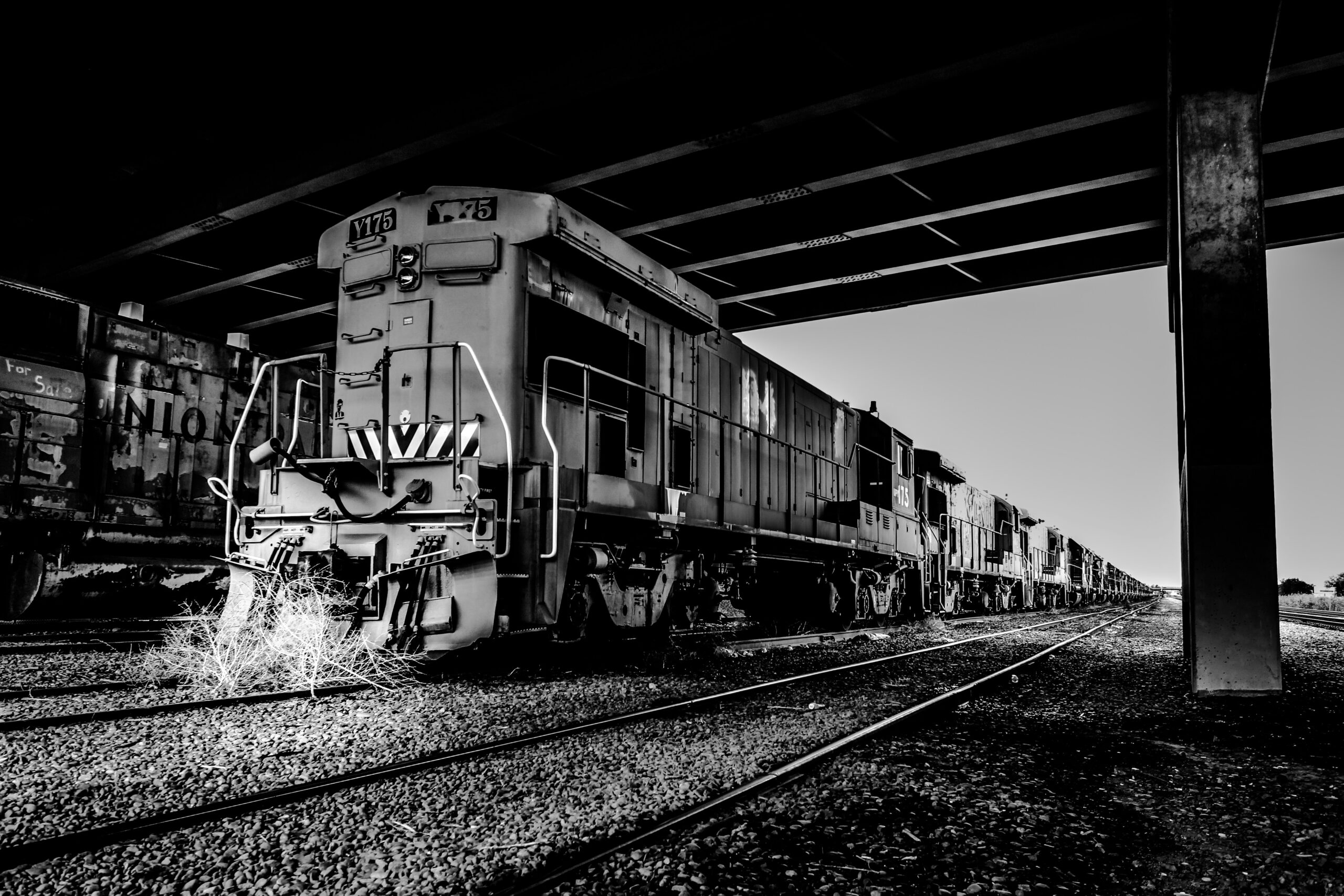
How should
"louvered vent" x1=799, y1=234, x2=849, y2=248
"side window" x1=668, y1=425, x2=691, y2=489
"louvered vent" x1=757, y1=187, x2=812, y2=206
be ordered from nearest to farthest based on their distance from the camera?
"side window" x1=668, y1=425, x2=691, y2=489
"louvered vent" x1=757, y1=187, x2=812, y2=206
"louvered vent" x1=799, y1=234, x2=849, y2=248

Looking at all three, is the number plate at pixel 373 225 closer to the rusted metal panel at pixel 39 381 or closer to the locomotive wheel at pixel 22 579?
the rusted metal panel at pixel 39 381

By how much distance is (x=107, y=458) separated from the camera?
946cm

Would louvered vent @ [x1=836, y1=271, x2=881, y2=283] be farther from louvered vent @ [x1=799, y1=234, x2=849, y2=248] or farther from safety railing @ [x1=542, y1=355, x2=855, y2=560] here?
safety railing @ [x1=542, y1=355, x2=855, y2=560]

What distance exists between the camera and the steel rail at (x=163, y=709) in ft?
13.1

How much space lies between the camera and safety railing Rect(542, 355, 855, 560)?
568cm

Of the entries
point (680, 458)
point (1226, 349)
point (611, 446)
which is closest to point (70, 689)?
point (611, 446)

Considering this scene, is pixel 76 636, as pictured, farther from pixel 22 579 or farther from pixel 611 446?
pixel 611 446

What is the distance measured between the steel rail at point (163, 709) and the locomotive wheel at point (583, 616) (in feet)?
4.60

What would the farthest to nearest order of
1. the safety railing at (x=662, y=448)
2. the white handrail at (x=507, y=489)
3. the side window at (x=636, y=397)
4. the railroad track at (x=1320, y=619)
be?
the railroad track at (x=1320, y=619)
the side window at (x=636, y=397)
the safety railing at (x=662, y=448)
the white handrail at (x=507, y=489)

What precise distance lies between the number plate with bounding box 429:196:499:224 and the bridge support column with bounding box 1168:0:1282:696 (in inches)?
194

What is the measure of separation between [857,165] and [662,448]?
17.3 feet

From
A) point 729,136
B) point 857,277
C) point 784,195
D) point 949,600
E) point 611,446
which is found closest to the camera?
point 611,446

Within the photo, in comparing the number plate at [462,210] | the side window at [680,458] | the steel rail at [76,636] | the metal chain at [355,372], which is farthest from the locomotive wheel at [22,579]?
the side window at [680,458]

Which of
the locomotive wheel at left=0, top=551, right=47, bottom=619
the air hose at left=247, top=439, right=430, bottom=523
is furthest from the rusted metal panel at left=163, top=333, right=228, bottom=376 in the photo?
the air hose at left=247, top=439, right=430, bottom=523
